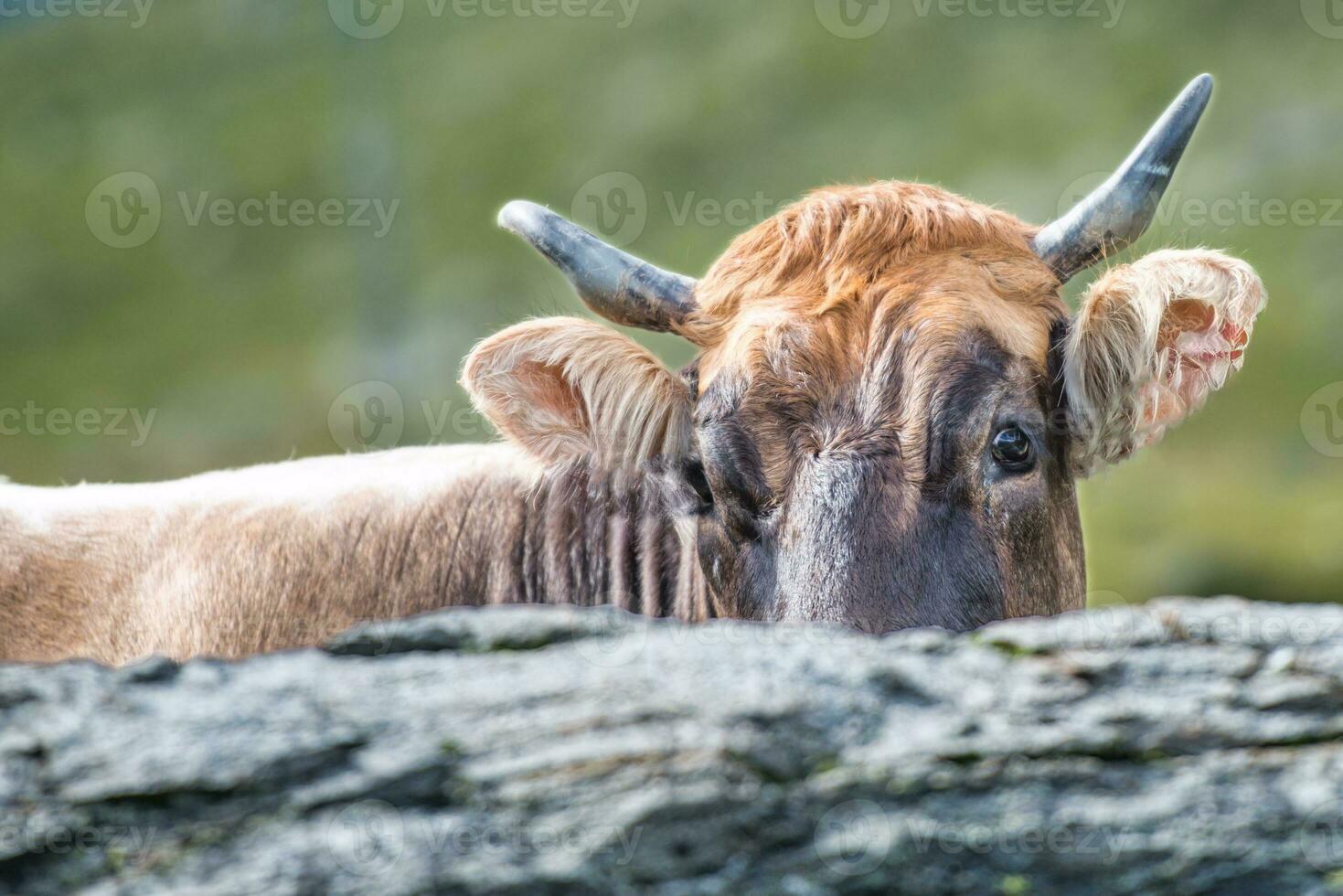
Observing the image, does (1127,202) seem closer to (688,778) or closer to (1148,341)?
(1148,341)

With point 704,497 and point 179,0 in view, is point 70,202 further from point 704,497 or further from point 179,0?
point 704,497

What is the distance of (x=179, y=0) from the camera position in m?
41.1

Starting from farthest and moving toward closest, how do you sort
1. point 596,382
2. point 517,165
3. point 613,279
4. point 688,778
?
point 517,165
point 613,279
point 596,382
point 688,778

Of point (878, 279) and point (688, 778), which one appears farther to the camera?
point (878, 279)

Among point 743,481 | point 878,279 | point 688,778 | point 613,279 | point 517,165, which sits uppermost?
point 517,165

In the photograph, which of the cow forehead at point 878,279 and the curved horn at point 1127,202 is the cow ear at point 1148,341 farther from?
the curved horn at point 1127,202

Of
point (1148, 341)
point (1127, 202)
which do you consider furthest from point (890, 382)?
point (1127, 202)

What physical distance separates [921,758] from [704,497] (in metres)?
2.37

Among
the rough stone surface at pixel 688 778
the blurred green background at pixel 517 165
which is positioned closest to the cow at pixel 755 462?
the rough stone surface at pixel 688 778

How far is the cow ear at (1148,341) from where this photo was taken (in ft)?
14.1

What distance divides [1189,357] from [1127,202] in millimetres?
520

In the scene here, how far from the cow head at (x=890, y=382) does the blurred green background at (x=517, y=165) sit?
12778mm

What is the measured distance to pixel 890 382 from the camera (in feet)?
13.3

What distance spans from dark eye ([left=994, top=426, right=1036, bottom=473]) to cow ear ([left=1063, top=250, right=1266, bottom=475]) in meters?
0.35
